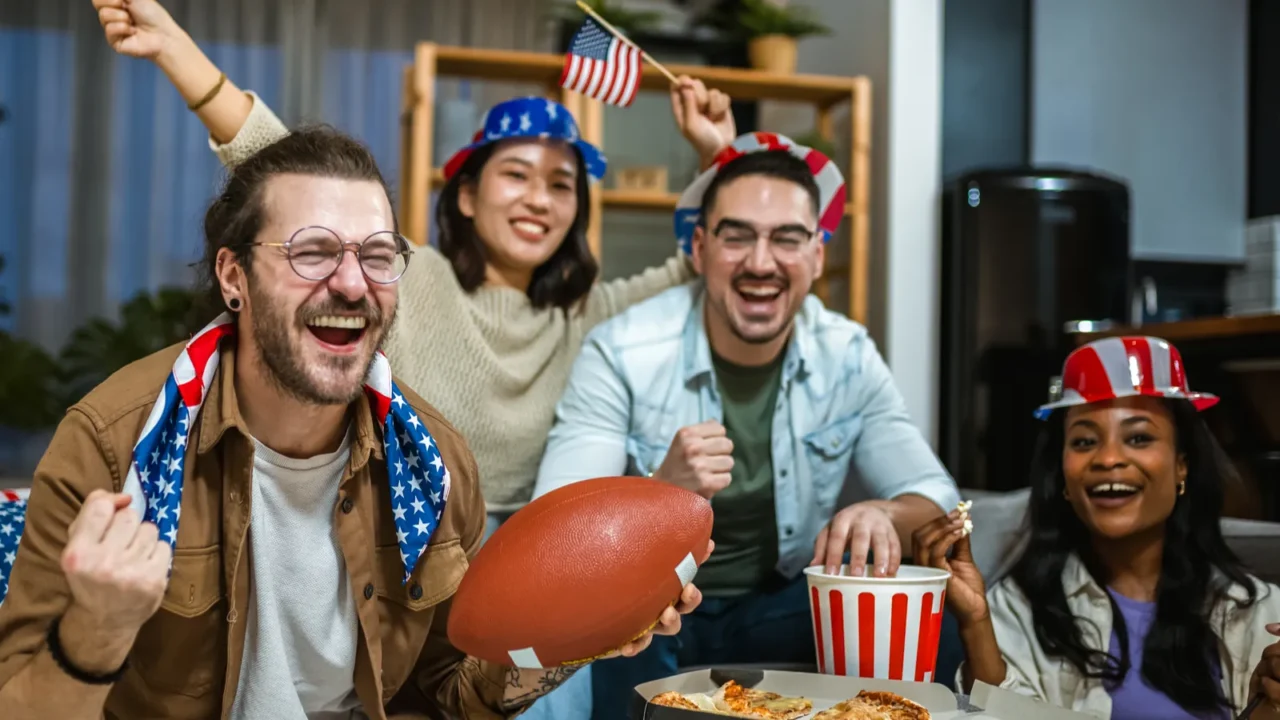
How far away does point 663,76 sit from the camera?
412 cm

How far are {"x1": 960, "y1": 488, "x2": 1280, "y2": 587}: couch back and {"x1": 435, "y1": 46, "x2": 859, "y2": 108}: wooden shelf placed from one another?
2.22 meters

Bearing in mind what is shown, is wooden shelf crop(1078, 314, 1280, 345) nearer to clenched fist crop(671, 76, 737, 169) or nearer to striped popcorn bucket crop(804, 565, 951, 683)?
clenched fist crop(671, 76, 737, 169)

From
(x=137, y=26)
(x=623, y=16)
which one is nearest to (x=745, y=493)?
(x=137, y=26)

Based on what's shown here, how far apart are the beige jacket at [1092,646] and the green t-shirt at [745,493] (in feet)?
1.61

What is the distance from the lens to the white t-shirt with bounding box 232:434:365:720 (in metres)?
1.54

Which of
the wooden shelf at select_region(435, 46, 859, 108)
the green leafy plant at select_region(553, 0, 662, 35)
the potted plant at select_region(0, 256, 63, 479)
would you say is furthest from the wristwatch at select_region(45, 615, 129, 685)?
the potted plant at select_region(0, 256, 63, 479)

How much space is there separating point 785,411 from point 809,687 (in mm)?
874

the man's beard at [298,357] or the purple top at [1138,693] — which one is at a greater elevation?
the man's beard at [298,357]

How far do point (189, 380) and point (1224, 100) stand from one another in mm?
4725

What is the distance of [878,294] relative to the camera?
4.53 meters

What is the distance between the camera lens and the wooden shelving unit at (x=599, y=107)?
393 centimetres

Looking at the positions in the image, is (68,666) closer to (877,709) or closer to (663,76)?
(877,709)

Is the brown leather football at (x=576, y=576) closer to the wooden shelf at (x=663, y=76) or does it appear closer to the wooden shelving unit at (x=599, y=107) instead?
the wooden shelving unit at (x=599, y=107)

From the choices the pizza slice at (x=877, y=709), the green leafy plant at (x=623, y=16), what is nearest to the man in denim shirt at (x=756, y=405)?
the pizza slice at (x=877, y=709)
